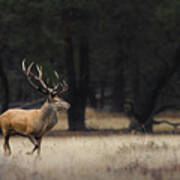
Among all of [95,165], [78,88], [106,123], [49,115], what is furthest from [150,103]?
[95,165]

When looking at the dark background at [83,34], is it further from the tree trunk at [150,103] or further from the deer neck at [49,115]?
the deer neck at [49,115]

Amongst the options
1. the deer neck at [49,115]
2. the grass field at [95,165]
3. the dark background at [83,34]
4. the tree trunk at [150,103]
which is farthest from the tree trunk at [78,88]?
the deer neck at [49,115]

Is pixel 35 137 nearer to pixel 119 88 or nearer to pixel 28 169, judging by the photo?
pixel 28 169

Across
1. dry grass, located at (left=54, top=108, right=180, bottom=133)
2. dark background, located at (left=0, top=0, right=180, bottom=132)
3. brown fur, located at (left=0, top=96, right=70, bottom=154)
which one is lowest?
dry grass, located at (left=54, top=108, right=180, bottom=133)

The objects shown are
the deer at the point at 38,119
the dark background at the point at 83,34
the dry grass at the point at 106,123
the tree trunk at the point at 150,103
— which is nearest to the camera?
the deer at the point at 38,119

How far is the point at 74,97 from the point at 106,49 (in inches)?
239

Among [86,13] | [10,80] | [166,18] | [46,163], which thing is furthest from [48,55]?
[10,80]

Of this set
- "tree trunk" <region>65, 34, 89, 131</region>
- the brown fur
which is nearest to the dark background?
"tree trunk" <region>65, 34, 89, 131</region>

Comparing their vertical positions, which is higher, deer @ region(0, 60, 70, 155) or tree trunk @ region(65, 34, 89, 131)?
deer @ region(0, 60, 70, 155)

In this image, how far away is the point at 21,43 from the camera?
20.3m

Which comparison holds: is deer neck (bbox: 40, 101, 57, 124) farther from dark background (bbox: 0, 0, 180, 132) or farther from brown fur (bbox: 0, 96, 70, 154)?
dark background (bbox: 0, 0, 180, 132)

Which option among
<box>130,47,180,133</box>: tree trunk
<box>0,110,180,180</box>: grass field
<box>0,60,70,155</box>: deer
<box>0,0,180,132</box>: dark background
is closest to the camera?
<box>0,110,180,180</box>: grass field

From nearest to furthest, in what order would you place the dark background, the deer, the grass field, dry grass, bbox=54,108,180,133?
the grass field < the deer < the dark background < dry grass, bbox=54,108,180,133

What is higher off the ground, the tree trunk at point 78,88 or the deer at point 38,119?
the deer at point 38,119
